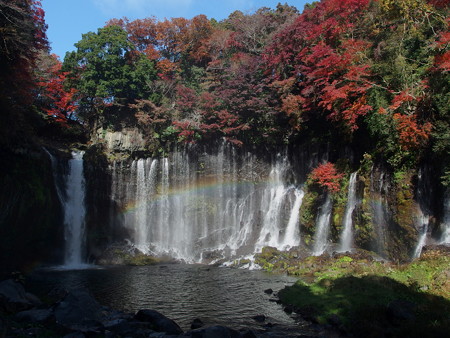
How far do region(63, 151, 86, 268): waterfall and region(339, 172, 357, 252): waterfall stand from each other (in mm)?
19013

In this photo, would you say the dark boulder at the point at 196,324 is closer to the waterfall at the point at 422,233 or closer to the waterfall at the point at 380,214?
the waterfall at the point at 422,233

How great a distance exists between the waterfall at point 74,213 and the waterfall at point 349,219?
1901 centimetres

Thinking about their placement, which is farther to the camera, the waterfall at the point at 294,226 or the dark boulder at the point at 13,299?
Result: the waterfall at the point at 294,226

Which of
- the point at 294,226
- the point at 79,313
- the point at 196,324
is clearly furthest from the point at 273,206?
the point at 79,313

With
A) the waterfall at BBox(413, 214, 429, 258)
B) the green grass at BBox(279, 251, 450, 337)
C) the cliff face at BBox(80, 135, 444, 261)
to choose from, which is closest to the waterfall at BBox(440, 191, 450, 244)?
the waterfall at BBox(413, 214, 429, 258)

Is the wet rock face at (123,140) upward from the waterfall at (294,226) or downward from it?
upward

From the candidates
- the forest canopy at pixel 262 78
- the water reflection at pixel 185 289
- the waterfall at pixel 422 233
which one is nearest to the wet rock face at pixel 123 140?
the forest canopy at pixel 262 78

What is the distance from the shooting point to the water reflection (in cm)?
1210

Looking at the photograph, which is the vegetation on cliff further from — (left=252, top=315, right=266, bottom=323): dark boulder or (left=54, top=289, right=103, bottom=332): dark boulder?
(left=54, top=289, right=103, bottom=332): dark boulder

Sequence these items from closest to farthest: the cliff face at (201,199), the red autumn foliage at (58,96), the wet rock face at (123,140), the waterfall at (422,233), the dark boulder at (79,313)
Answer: the dark boulder at (79,313) → the waterfall at (422,233) → the cliff face at (201,199) → the red autumn foliage at (58,96) → the wet rock face at (123,140)

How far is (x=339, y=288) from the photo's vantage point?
1274 centimetres

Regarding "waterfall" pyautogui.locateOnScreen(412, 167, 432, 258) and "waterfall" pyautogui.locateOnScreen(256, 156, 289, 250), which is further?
"waterfall" pyautogui.locateOnScreen(256, 156, 289, 250)

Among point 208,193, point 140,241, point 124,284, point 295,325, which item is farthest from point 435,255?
point 140,241

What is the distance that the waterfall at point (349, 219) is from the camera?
842 inches
